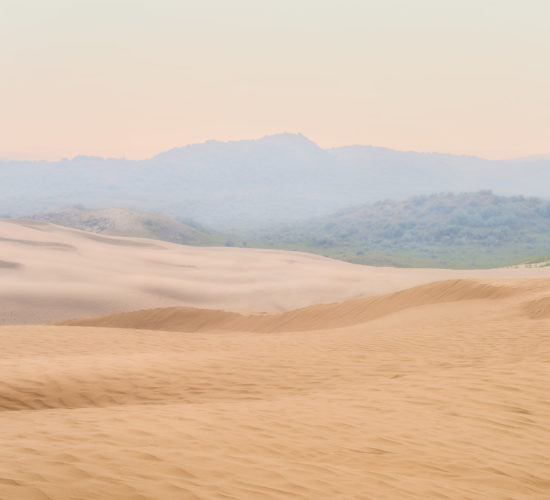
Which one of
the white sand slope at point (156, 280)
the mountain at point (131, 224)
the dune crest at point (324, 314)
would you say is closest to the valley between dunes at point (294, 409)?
the dune crest at point (324, 314)

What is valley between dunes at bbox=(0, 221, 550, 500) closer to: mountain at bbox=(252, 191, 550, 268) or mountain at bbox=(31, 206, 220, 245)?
mountain at bbox=(252, 191, 550, 268)

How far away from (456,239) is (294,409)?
171109 mm

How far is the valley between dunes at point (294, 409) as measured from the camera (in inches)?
177

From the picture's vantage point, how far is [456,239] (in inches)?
6737

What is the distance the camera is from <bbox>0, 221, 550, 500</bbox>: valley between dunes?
4508mm

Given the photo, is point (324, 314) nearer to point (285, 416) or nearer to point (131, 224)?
point (285, 416)

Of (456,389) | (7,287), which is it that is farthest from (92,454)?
(7,287)

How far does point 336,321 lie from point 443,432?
12.4 meters

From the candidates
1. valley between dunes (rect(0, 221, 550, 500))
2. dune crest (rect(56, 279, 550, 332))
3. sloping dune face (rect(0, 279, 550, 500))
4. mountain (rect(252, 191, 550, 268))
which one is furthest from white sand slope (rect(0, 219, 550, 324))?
mountain (rect(252, 191, 550, 268))

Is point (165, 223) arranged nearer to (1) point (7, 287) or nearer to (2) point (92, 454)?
(1) point (7, 287)

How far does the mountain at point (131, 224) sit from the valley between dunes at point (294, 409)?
426ft

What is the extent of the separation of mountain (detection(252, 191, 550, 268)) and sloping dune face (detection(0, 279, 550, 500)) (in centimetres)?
12354

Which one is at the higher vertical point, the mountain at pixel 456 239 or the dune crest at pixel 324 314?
the mountain at pixel 456 239

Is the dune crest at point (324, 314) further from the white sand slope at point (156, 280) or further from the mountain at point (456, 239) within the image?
the mountain at point (456, 239)
